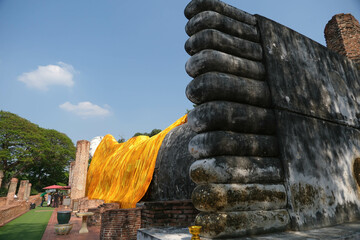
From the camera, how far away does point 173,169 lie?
8.12 metres

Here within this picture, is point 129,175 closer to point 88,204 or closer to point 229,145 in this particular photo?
point 88,204

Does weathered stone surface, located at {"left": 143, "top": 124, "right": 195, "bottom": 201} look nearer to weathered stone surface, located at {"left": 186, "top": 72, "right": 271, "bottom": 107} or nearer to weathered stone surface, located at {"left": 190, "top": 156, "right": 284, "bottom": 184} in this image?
weathered stone surface, located at {"left": 190, "top": 156, "right": 284, "bottom": 184}

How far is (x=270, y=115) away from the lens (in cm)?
318

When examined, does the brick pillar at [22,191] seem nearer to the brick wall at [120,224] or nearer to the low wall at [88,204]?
the low wall at [88,204]

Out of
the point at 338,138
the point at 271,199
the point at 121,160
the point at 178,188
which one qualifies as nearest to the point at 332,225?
the point at 271,199

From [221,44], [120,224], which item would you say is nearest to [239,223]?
[221,44]

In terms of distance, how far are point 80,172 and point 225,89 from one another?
14.8 m

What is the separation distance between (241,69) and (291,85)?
102 cm

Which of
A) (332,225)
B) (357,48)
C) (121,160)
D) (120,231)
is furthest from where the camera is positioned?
(121,160)

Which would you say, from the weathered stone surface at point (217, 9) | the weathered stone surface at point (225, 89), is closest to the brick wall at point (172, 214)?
the weathered stone surface at point (225, 89)

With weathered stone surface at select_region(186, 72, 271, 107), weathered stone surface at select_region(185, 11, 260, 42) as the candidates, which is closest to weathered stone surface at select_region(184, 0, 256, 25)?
weathered stone surface at select_region(185, 11, 260, 42)

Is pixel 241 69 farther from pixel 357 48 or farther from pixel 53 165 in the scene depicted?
pixel 53 165

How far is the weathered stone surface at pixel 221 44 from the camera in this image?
305 cm

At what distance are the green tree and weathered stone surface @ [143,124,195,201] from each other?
81.4ft
